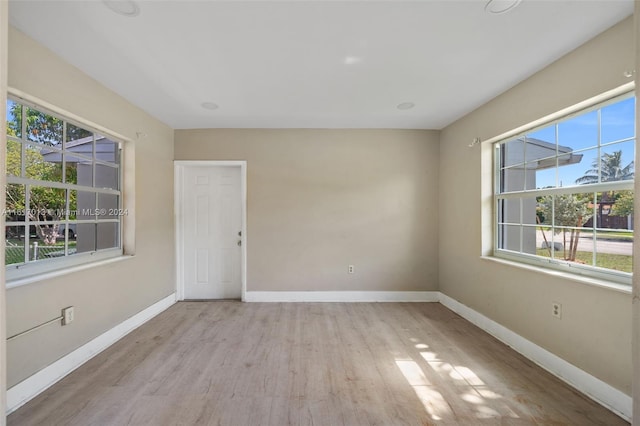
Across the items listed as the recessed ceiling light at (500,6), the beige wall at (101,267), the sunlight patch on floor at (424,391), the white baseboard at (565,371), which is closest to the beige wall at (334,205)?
the beige wall at (101,267)

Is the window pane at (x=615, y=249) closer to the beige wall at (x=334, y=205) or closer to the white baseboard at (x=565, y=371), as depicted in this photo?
the white baseboard at (x=565, y=371)

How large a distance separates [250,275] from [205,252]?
78cm

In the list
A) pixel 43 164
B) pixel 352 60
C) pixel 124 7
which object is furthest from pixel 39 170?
pixel 352 60

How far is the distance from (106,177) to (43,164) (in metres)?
0.80

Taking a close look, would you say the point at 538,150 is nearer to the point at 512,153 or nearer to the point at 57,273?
the point at 512,153

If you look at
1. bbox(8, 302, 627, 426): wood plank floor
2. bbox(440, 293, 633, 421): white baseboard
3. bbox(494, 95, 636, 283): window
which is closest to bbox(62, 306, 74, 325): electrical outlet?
bbox(8, 302, 627, 426): wood plank floor

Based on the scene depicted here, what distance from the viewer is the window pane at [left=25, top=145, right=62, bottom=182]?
207 centimetres

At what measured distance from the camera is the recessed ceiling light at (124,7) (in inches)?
64.2

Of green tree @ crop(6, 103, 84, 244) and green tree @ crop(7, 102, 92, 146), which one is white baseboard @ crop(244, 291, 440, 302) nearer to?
green tree @ crop(6, 103, 84, 244)

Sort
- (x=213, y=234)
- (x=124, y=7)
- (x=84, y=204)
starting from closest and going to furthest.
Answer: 1. (x=124, y=7)
2. (x=84, y=204)
3. (x=213, y=234)

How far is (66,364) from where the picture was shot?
223 cm

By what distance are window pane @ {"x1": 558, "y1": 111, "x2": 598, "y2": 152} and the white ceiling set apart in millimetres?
526

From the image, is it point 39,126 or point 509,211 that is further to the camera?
point 509,211

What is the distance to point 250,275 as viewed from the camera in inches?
158
